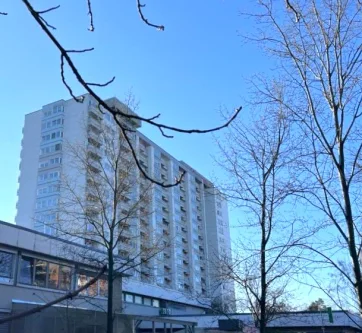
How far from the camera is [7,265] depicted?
16422 mm

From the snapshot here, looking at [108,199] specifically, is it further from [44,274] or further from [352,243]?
[352,243]

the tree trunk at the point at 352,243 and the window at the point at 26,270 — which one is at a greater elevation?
the window at the point at 26,270

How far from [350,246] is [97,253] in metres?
13.1

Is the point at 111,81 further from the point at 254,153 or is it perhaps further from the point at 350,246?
the point at 254,153

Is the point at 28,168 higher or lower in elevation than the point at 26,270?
higher

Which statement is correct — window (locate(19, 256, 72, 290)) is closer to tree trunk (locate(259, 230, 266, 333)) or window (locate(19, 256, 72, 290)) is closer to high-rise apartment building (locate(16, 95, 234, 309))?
tree trunk (locate(259, 230, 266, 333))

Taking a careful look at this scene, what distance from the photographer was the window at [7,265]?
1617 centimetres

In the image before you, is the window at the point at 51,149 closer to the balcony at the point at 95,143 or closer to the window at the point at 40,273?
the balcony at the point at 95,143

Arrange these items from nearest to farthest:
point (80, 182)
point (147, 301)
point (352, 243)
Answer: point (352, 243)
point (80, 182)
point (147, 301)

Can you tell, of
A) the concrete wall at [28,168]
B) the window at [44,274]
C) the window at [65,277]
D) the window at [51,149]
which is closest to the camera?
the window at [44,274]

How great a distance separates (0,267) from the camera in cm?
1569

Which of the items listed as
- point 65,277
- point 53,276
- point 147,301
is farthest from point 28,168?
point 53,276

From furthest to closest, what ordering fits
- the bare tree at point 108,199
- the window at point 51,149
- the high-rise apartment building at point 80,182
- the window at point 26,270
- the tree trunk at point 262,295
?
the window at point 51,149
the high-rise apartment building at point 80,182
the window at point 26,270
the bare tree at point 108,199
the tree trunk at point 262,295

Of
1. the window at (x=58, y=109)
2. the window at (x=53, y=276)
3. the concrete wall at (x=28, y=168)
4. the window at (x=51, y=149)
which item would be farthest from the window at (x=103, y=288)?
the window at (x=58, y=109)
